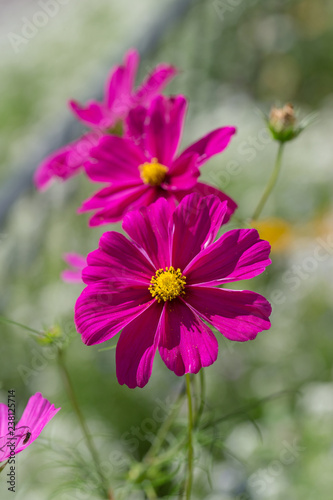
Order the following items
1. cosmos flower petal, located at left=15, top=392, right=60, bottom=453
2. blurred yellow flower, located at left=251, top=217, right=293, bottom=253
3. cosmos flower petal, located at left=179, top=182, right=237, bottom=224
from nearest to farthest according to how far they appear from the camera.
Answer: cosmos flower petal, located at left=15, top=392, right=60, bottom=453 < cosmos flower petal, located at left=179, top=182, right=237, bottom=224 < blurred yellow flower, located at left=251, top=217, right=293, bottom=253

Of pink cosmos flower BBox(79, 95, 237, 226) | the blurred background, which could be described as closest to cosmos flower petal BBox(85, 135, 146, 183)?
pink cosmos flower BBox(79, 95, 237, 226)

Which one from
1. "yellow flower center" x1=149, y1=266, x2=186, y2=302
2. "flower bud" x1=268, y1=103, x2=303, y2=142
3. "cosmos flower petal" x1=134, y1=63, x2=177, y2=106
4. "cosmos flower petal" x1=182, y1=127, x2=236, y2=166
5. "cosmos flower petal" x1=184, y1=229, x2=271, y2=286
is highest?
"cosmos flower petal" x1=134, y1=63, x2=177, y2=106

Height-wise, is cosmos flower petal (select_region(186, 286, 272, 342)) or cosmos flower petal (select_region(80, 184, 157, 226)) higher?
cosmos flower petal (select_region(80, 184, 157, 226))

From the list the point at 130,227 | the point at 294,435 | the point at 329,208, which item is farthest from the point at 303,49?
the point at 130,227

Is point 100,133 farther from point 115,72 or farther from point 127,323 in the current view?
point 127,323

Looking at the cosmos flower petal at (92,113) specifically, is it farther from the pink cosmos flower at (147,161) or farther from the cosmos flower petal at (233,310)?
the cosmos flower petal at (233,310)

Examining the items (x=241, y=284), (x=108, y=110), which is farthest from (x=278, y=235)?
(x=108, y=110)

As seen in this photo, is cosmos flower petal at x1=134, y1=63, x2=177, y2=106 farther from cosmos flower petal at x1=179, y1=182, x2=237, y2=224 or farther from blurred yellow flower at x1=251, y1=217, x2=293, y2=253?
blurred yellow flower at x1=251, y1=217, x2=293, y2=253
